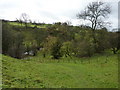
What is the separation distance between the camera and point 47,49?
94.8ft

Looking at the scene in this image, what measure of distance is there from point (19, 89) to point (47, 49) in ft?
68.4

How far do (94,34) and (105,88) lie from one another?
20906mm

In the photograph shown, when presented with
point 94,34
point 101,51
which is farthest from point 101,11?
A: point 101,51

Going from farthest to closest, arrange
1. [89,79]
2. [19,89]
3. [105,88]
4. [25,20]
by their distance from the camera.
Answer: [25,20] → [89,79] → [105,88] → [19,89]

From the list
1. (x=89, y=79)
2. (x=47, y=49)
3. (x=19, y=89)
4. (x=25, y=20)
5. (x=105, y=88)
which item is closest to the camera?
(x=19, y=89)

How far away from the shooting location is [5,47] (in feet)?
100

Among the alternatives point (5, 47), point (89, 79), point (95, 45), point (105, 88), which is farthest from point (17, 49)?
point (105, 88)

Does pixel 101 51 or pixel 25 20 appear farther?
pixel 25 20

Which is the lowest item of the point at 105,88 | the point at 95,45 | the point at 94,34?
the point at 105,88

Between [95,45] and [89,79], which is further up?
[95,45]

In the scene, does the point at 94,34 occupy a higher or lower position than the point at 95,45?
higher

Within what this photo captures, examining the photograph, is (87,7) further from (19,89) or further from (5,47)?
(19,89)

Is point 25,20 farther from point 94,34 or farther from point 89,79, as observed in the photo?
point 89,79

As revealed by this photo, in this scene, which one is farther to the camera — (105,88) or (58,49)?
(58,49)
